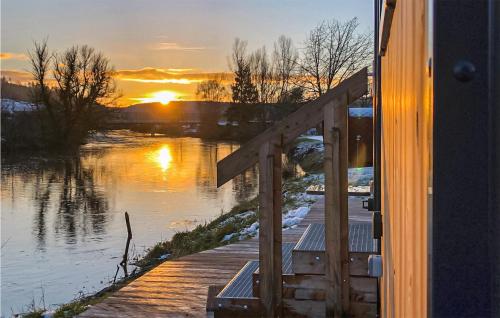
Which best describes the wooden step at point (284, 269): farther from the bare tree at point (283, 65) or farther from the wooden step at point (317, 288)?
the bare tree at point (283, 65)

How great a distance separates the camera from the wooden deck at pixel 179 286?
631 cm

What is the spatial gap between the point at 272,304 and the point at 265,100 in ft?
182

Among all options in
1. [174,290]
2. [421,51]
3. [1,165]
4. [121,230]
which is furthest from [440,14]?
[1,165]

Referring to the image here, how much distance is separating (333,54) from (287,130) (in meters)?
37.0

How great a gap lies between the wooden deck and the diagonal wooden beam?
1885 mm

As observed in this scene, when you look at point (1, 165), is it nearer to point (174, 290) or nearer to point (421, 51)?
point (174, 290)

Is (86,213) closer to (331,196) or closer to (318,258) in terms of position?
(318,258)

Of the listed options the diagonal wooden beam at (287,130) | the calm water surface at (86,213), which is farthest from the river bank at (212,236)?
the diagonal wooden beam at (287,130)

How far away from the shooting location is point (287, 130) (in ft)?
15.8

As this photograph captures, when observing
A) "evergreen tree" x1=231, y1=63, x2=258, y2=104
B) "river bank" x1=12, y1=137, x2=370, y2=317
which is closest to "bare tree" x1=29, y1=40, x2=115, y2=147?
"evergreen tree" x1=231, y1=63, x2=258, y2=104

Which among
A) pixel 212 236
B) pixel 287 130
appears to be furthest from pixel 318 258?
pixel 212 236

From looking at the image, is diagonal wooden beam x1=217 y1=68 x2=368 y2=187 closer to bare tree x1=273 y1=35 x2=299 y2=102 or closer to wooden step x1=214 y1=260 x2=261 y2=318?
wooden step x1=214 y1=260 x2=261 y2=318

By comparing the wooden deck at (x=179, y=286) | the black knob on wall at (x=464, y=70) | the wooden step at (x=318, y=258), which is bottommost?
the wooden deck at (x=179, y=286)

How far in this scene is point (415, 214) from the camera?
1125 millimetres
